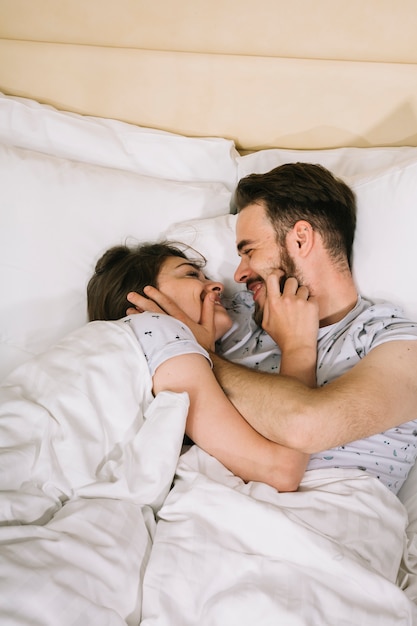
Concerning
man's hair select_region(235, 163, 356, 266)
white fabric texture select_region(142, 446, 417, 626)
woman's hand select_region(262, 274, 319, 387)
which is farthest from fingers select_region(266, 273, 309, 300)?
white fabric texture select_region(142, 446, 417, 626)

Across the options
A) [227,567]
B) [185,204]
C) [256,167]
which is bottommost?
[227,567]

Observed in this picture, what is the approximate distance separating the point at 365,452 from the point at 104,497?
0.56 meters

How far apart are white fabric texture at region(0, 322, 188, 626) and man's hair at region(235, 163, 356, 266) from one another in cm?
58

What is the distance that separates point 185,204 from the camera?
173 cm

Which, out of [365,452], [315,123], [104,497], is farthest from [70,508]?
[315,123]

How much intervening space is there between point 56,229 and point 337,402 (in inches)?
37.5

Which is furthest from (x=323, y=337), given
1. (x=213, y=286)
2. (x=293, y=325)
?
(x=213, y=286)

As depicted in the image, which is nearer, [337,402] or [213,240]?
[337,402]

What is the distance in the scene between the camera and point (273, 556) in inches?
39.1

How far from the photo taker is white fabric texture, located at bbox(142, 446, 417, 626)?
924mm

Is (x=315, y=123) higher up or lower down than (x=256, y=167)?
higher up

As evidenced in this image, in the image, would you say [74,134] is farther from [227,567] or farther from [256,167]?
[227,567]

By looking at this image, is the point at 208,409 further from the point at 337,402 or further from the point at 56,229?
the point at 56,229

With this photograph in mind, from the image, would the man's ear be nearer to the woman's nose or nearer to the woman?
the woman's nose
